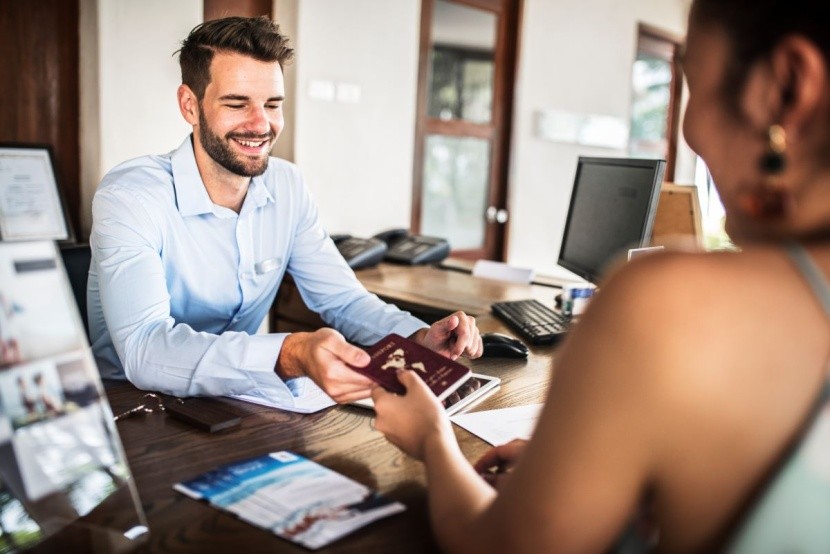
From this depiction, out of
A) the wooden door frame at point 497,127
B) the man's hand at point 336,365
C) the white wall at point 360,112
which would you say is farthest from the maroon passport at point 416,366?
the wooden door frame at point 497,127

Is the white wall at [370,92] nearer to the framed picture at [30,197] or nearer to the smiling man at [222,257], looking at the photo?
the framed picture at [30,197]

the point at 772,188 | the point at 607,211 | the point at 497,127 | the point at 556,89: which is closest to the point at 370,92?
the point at 497,127

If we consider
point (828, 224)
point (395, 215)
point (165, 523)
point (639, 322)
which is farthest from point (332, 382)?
point (395, 215)

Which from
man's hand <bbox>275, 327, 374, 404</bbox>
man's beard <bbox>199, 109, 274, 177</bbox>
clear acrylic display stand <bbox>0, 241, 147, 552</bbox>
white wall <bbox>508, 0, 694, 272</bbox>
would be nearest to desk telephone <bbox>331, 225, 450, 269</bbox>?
man's beard <bbox>199, 109, 274, 177</bbox>

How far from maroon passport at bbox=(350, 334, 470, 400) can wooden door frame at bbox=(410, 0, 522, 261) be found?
300 centimetres

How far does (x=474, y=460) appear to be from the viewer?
116cm

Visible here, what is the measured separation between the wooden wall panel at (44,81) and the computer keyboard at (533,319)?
178 cm

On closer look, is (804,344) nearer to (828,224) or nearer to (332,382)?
(828,224)

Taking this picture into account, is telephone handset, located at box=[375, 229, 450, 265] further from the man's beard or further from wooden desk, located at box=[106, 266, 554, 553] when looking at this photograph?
wooden desk, located at box=[106, 266, 554, 553]

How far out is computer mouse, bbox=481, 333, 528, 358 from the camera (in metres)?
1.79

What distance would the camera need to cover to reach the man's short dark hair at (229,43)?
2076 millimetres

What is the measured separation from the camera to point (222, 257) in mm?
2023

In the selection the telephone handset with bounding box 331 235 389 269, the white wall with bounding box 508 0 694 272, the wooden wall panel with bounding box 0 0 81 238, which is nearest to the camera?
the wooden wall panel with bounding box 0 0 81 238

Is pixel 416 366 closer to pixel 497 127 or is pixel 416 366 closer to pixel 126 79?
pixel 126 79
